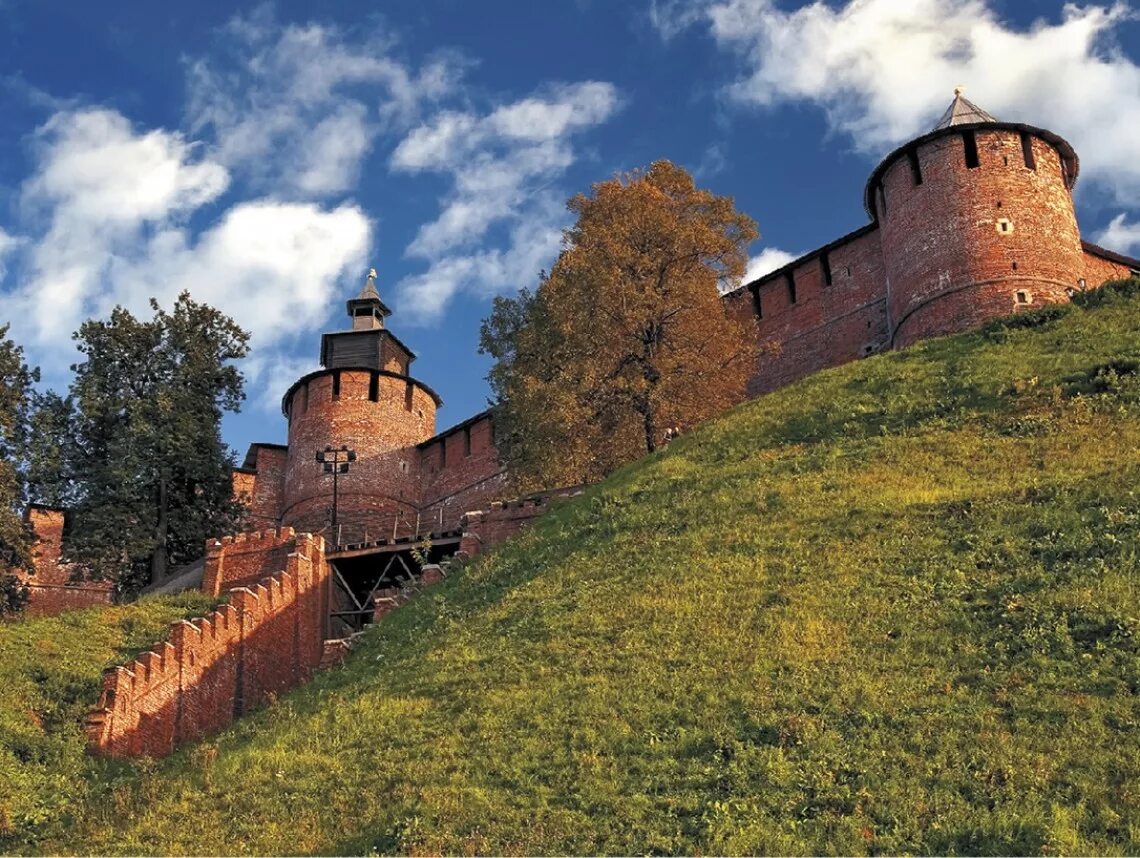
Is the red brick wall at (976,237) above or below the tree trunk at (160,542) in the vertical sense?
above

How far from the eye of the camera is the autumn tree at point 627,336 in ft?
89.0

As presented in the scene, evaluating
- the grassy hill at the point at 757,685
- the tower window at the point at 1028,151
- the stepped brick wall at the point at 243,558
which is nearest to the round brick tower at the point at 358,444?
the stepped brick wall at the point at 243,558

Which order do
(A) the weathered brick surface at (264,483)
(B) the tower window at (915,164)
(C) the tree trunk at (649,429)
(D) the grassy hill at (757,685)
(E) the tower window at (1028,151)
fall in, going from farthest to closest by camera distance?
(A) the weathered brick surface at (264,483)
(B) the tower window at (915,164)
(E) the tower window at (1028,151)
(C) the tree trunk at (649,429)
(D) the grassy hill at (757,685)

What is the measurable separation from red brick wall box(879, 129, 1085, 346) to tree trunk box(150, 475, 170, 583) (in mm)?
19359

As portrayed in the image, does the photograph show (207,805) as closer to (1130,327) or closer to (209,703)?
Answer: (209,703)

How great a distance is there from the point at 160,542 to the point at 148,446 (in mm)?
2673

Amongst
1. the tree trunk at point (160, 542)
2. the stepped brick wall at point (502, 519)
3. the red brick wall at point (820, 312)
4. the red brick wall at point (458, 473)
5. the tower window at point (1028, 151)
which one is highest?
the tower window at point (1028, 151)

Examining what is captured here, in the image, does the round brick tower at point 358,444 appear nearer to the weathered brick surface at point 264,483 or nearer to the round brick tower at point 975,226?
the weathered brick surface at point 264,483

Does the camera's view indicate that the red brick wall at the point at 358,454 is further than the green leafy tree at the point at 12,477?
Yes

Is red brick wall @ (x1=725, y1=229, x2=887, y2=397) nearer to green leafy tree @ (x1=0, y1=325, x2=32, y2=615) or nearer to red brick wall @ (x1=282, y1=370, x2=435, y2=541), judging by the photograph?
red brick wall @ (x1=282, y1=370, x2=435, y2=541)

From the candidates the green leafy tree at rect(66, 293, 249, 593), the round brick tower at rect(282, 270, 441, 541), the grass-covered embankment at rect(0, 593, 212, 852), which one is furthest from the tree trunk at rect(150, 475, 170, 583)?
the round brick tower at rect(282, 270, 441, 541)

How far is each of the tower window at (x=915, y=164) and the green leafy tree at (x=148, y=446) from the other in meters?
19.2

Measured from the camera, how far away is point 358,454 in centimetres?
4094

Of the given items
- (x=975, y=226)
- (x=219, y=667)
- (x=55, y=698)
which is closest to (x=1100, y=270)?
(x=975, y=226)
